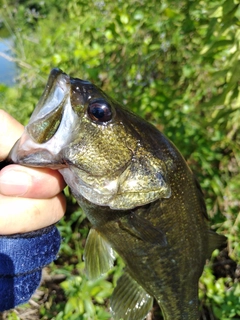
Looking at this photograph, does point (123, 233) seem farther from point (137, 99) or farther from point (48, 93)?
point (137, 99)

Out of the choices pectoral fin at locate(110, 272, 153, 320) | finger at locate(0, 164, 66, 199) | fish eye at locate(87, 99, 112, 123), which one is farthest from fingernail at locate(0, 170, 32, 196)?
pectoral fin at locate(110, 272, 153, 320)

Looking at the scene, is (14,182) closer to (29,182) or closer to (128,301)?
(29,182)

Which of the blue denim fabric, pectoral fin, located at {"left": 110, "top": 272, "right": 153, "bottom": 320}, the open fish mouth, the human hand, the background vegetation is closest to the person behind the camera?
the open fish mouth

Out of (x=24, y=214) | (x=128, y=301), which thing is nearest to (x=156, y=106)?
(x=128, y=301)

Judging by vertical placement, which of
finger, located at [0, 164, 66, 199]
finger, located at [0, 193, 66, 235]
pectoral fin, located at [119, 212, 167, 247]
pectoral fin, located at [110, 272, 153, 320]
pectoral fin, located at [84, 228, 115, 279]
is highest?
finger, located at [0, 164, 66, 199]

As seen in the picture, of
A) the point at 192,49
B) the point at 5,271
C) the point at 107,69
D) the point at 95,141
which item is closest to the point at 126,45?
the point at 107,69

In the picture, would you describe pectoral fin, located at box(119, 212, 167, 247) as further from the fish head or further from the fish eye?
the fish eye

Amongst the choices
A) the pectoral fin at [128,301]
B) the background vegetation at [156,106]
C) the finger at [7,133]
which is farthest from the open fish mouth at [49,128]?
the background vegetation at [156,106]
